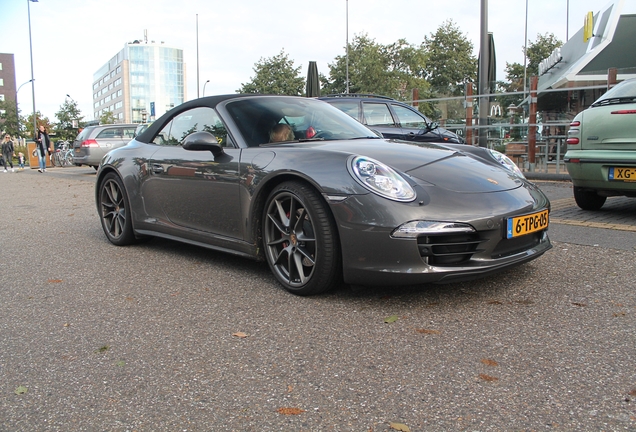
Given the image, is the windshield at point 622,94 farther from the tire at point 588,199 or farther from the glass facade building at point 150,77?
the glass facade building at point 150,77

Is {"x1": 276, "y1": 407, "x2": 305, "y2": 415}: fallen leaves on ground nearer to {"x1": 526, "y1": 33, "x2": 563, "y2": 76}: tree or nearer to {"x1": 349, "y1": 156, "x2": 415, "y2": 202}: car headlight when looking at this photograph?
{"x1": 349, "y1": 156, "x2": 415, "y2": 202}: car headlight

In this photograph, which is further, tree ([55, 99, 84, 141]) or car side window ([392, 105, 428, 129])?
tree ([55, 99, 84, 141])

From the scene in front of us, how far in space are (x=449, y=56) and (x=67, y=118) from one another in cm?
3507

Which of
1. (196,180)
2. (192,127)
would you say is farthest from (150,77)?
(196,180)

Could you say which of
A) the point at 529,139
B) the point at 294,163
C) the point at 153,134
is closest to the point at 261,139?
the point at 294,163

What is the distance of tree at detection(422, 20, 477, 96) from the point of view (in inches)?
2174

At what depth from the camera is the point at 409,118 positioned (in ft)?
33.8

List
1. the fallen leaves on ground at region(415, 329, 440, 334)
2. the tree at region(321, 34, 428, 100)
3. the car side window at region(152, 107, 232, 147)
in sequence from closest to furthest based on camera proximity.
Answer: the fallen leaves on ground at region(415, 329, 440, 334) < the car side window at region(152, 107, 232, 147) < the tree at region(321, 34, 428, 100)

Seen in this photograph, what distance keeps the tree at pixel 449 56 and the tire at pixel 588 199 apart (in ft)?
164

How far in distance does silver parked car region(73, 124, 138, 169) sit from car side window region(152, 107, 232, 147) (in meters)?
15.1

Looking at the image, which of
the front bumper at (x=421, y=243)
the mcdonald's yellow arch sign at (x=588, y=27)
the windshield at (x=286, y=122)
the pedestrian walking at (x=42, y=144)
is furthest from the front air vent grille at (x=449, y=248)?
the mcdonald's yellow arch sign at (x=588, y=27)

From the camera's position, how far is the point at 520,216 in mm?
3404

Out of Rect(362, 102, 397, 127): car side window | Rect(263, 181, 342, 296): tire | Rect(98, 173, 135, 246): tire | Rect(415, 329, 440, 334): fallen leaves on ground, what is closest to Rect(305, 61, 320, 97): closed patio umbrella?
Rect(362, 102, 397, 127): car side window

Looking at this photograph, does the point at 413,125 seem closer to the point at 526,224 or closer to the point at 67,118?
the point at 526,224
